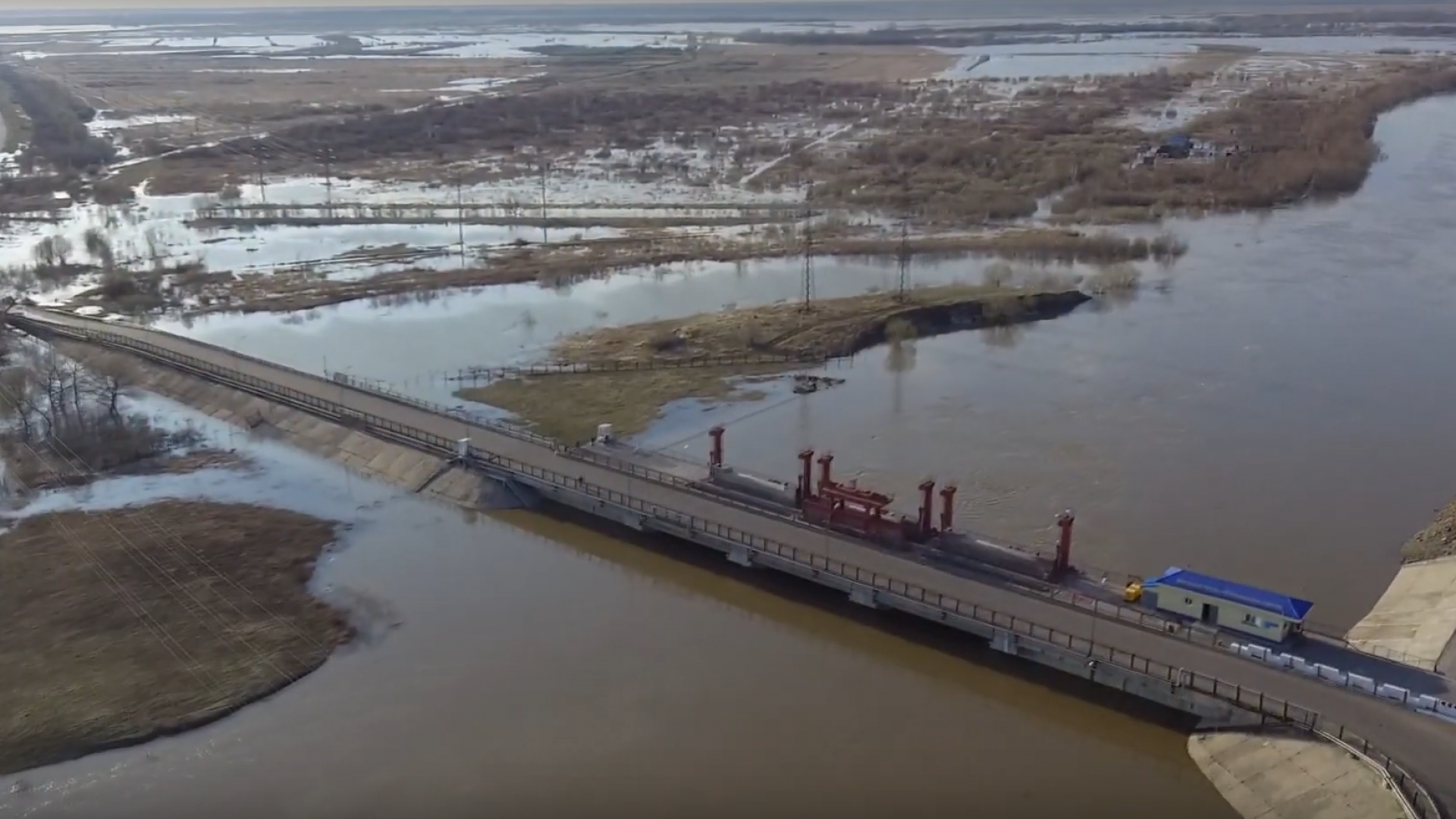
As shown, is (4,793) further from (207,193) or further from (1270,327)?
(207,193)

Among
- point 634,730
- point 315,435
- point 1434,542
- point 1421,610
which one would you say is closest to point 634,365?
point 315,435

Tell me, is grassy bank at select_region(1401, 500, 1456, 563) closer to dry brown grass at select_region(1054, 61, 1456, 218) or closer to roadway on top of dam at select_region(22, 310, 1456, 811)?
roadway on top of dam at select_region(22, 310, 1456, 811)

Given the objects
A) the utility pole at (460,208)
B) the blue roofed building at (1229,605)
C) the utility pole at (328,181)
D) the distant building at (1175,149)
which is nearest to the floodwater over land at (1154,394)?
the blue roofed building at (1229,605)

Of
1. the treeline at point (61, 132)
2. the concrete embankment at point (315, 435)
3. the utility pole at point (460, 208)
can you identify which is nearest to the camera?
the concrete embankment at point (315, 435)

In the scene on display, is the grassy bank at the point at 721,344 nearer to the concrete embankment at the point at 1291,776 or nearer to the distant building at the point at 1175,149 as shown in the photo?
the concrete embankment at the point at 1291,776

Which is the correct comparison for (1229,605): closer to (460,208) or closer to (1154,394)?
(1154,394)

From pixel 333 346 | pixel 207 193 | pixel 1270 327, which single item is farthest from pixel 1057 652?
pixel 207 193
